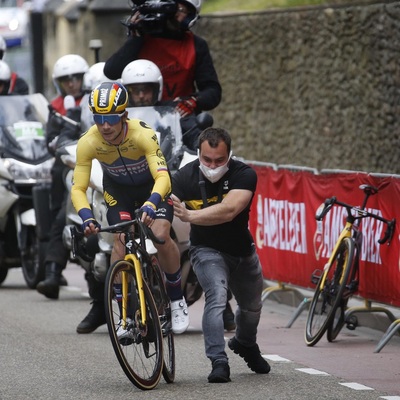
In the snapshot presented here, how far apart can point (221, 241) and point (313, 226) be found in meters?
4.10

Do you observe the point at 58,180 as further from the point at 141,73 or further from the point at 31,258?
the point at 141,73

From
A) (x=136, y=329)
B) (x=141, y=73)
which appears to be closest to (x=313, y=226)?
(x=141, y=73)

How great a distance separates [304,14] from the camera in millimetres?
22875

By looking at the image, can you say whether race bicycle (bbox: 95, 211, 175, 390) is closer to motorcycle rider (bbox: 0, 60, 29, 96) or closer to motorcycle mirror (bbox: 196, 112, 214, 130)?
motorcycle mirror (bbox: 196, 112, 214, 130)

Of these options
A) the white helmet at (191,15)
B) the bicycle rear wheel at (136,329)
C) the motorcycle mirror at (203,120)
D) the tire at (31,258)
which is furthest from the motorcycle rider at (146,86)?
the bicycle rear wheel at (136,329)

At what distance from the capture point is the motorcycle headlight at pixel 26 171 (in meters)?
17.6

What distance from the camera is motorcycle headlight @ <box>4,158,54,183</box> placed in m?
17.6

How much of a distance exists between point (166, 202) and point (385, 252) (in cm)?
227

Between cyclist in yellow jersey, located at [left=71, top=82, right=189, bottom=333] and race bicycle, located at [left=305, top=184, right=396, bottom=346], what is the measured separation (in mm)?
1725

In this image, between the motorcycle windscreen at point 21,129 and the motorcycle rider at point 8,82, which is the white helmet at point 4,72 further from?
the motorcycle windscreen at point 21,129

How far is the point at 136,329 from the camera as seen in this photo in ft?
34.8

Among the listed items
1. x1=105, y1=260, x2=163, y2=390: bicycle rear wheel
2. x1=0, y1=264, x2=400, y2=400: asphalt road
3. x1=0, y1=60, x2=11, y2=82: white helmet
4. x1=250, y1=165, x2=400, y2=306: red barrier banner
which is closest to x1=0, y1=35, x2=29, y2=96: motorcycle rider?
x1=0, y1=60, x2=11, y2=82: white helmet

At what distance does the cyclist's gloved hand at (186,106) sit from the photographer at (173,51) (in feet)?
0.28

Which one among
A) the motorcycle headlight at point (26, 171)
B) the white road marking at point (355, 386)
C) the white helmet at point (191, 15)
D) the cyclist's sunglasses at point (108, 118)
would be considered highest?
the white helmet at point (191, 15)
